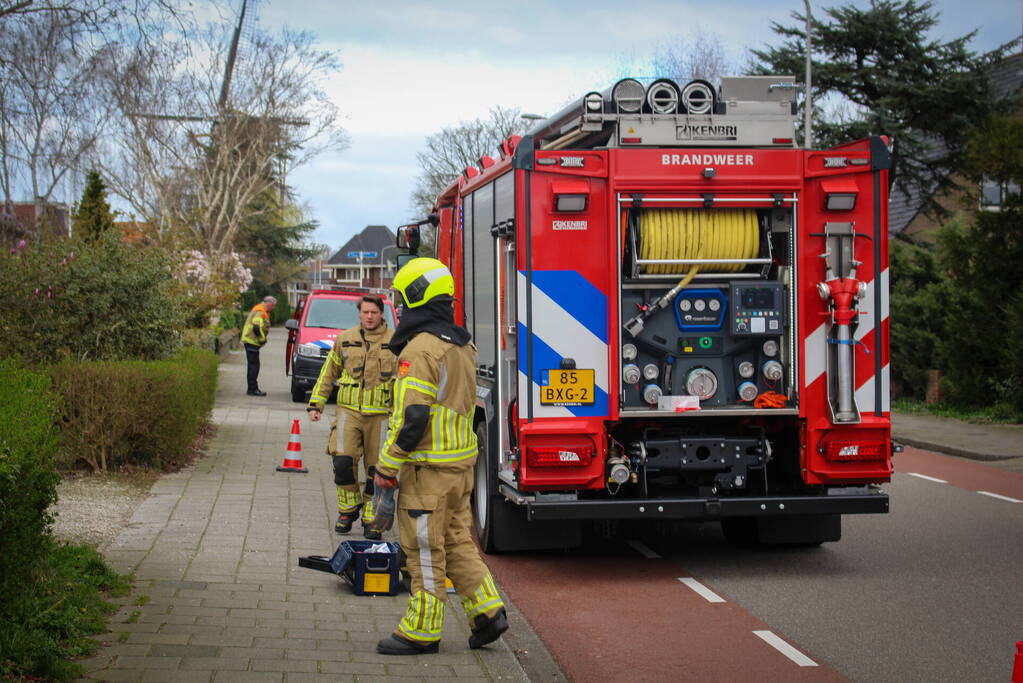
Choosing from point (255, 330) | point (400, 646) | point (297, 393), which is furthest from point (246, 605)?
point (255, 330)

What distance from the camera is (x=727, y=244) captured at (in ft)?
27.1

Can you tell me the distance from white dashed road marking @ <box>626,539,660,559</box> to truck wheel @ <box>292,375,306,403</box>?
13452mm

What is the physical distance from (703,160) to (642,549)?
313cm

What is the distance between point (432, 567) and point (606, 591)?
2268 millimetres

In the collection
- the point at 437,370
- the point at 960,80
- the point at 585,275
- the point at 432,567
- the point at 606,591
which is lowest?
the point at 606,591

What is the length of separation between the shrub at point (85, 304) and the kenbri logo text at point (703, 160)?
6.60m

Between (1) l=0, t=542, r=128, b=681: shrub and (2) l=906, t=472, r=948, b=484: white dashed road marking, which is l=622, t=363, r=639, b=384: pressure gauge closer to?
(1) l=0, t=542, r=128, b=681: shrub

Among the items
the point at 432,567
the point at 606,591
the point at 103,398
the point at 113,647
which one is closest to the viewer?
the point at 113,647

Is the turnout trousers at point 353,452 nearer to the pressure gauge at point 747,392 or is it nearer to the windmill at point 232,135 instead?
the pressure gauge at point 747,392

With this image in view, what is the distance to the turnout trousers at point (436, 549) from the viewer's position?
239 inches

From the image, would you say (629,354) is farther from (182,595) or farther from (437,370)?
(182,595)

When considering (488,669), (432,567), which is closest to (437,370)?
(432,567)

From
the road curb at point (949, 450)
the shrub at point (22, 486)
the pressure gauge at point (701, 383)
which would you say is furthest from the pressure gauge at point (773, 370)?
the road curb at point (949, 450)

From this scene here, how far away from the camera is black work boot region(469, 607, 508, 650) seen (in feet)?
20.2
